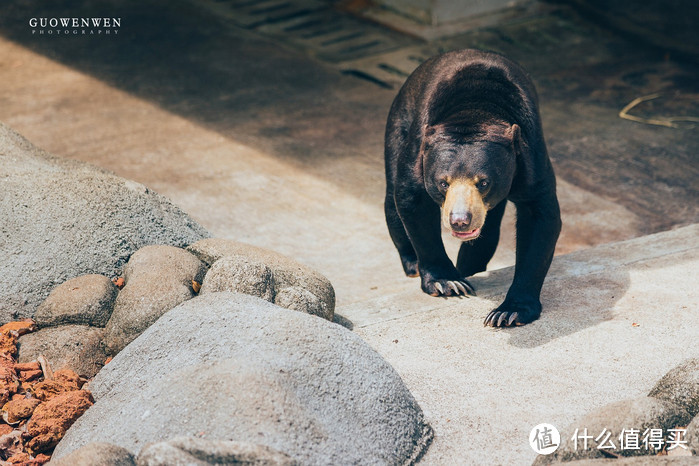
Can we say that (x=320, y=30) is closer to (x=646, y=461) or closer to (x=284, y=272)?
(x=284, y=272)

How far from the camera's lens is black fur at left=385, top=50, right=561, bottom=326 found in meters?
4.09

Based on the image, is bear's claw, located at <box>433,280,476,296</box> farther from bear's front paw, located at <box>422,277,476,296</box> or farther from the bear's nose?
the bear's nose

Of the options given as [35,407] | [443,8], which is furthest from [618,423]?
[443,8]

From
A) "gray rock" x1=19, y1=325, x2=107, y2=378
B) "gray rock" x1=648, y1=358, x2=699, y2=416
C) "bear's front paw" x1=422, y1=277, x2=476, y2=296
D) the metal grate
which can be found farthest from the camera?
the metal grate

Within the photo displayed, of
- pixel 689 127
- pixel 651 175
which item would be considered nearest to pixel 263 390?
pixel 651 175

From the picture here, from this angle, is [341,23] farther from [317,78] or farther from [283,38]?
[317,78]

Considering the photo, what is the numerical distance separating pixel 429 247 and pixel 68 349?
1.93 meters

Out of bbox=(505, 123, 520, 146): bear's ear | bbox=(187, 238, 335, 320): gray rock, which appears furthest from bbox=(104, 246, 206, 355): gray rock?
bbox=(505, 123, 520, 146): bear's ear

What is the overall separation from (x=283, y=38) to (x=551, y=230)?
6706 millimetres

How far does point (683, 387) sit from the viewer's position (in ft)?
10.2

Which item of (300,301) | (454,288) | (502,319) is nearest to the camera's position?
(300,301)

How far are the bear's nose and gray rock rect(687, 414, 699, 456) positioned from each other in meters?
1.29

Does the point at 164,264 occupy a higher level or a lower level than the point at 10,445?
higher

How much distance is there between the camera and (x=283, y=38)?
10469 millimetres
